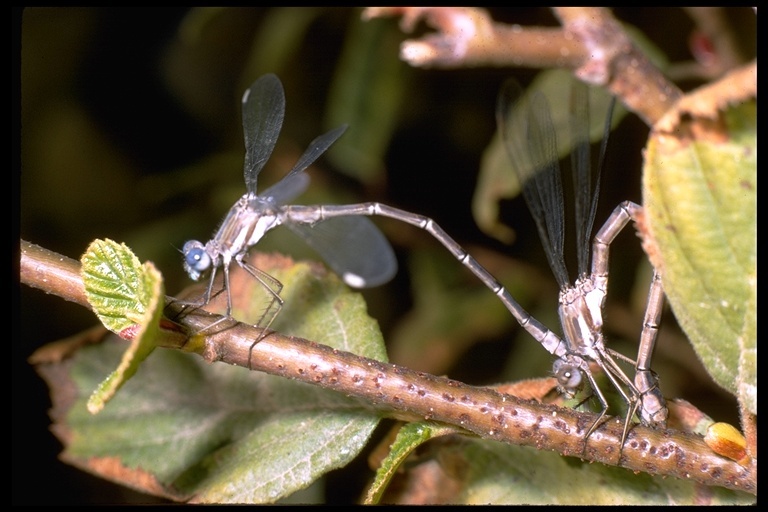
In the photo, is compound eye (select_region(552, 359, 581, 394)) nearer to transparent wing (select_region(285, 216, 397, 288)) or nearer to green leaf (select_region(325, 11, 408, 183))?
transparent wing (select_region(285, 216, 397, 288))

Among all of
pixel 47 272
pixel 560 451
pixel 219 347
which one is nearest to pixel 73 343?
pixel 47 272

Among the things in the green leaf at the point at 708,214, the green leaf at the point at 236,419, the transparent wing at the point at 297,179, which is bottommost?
the green leaf at the point at 236,419

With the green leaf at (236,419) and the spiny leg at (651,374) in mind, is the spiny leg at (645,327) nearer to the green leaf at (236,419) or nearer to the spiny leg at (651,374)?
the spiny leg at (651,374)

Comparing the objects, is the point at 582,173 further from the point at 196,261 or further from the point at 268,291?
the point at 196,261

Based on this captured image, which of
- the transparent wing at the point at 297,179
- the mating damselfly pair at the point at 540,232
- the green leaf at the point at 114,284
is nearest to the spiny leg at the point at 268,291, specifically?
the mating damselfly pair at the point at 540,232

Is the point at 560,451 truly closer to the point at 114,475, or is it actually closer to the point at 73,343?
the point at 114,475

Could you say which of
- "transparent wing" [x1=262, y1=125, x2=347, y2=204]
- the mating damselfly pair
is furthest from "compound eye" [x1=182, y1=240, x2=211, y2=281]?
"transparent wing" [x1=262, y1=125, x2=347, y2=204]
